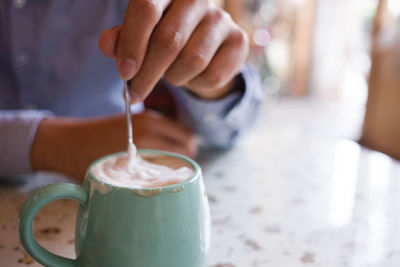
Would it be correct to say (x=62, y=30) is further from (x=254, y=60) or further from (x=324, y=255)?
(x=254, y=60)

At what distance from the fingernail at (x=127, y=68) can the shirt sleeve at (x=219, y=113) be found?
0.26 meters

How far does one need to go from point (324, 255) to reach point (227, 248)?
11 centimetres

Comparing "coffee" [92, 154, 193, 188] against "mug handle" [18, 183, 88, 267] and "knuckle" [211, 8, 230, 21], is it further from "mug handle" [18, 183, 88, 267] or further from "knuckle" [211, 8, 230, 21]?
"knuckle" [211, 8, 230, 21]

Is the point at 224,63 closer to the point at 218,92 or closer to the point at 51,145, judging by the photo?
the point at 218,92

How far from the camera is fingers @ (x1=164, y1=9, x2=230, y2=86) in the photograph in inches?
15.4

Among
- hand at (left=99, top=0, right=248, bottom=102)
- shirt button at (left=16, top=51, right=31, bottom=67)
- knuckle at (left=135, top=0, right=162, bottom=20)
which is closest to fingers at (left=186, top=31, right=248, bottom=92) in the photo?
hand at (left=99, top=0, right=248, bottom=102)

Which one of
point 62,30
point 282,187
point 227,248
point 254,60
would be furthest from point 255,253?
point 254,60

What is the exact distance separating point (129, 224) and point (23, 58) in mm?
624

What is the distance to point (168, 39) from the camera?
365 mm

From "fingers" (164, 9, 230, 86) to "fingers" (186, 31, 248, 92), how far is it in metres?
0.01

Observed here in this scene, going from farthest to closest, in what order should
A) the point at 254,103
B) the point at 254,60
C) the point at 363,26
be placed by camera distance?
the point at 363,26 → the point at 254,60 → the point at 254,103

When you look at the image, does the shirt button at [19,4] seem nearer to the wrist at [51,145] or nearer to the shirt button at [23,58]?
the shirt button at [23,58]

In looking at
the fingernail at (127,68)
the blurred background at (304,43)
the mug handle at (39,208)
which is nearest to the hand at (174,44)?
the fingernail at (127,68)

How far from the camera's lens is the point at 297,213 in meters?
0.47
